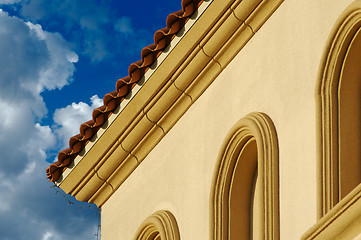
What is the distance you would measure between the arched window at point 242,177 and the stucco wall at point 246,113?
177mm

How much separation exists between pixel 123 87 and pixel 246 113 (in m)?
2.70

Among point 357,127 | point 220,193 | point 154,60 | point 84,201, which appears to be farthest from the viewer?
point 84,201

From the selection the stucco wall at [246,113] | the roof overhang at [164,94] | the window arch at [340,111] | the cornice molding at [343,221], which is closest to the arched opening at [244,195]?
the stucco wall at [246,113]

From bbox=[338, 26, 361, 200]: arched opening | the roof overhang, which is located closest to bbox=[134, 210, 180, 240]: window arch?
the roof overhang

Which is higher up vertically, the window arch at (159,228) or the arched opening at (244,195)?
the window arch at (159,228)

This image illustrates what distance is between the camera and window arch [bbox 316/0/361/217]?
1033 cm

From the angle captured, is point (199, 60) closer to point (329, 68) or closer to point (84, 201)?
point (329, 68)

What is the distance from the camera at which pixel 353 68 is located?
10.8m

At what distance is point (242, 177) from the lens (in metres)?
12.5

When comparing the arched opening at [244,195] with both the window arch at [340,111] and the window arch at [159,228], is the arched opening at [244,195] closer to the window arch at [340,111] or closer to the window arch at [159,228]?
the window arch at [159,228]

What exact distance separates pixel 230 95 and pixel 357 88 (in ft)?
7.43

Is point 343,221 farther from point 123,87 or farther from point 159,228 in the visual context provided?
point 123,87

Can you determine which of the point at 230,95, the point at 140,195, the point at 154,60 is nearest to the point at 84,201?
the point at 140,195

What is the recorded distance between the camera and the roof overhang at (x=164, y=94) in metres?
12.8
